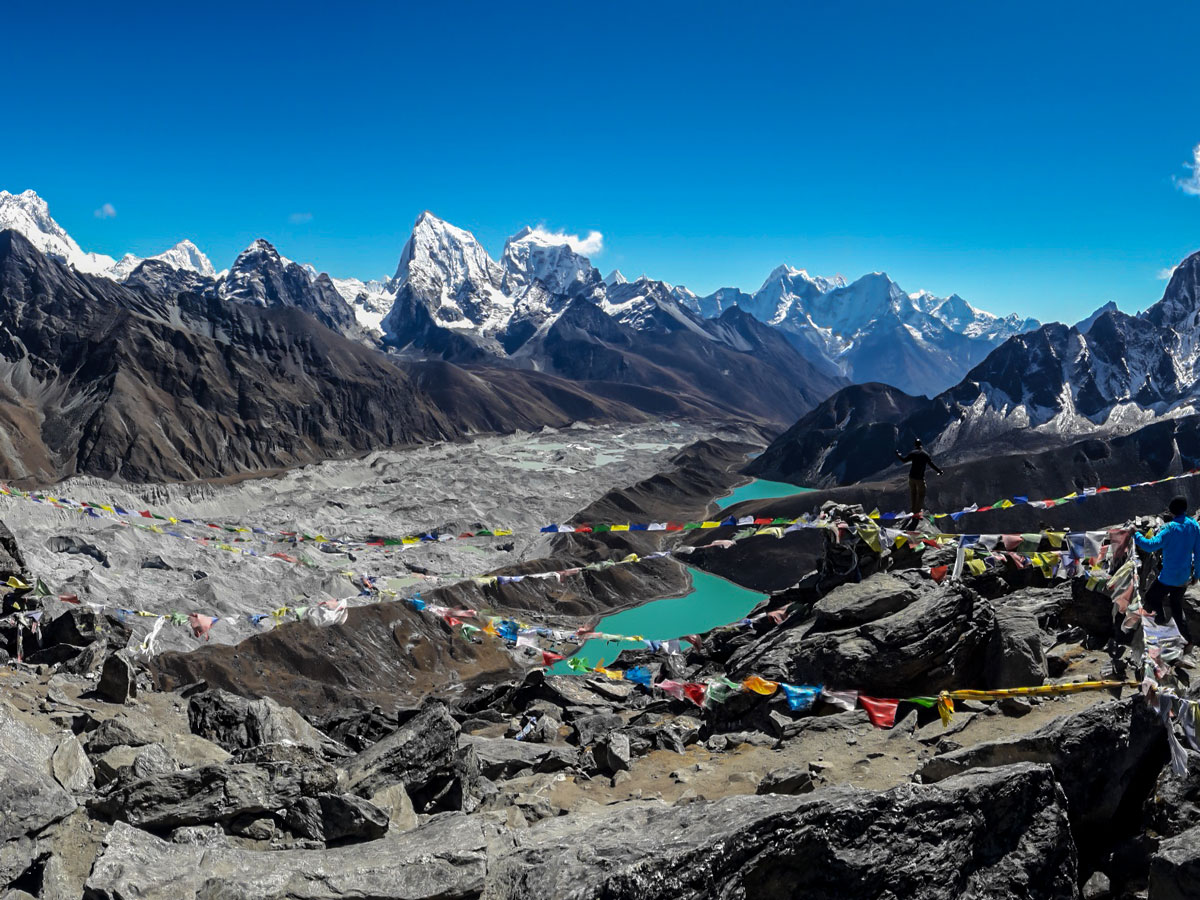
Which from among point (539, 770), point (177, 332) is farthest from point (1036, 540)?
point (177, 332)

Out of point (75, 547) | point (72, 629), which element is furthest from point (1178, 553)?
point (75, 547)

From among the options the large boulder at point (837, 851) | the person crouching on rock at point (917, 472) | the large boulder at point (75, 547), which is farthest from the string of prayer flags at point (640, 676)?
the large boulder at point (75, 547)

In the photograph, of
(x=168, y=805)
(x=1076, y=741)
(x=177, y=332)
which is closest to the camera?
(x=1076, y=741)

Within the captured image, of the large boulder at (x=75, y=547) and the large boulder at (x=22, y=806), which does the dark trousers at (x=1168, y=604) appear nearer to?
the large boulder at (x=22, y=806)

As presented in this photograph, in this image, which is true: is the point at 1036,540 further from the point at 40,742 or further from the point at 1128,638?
the point at 40,742

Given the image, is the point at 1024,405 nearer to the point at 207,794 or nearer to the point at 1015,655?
the point at 1015,655

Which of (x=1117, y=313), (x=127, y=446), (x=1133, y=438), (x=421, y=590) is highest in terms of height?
(x=1117, y=313)
